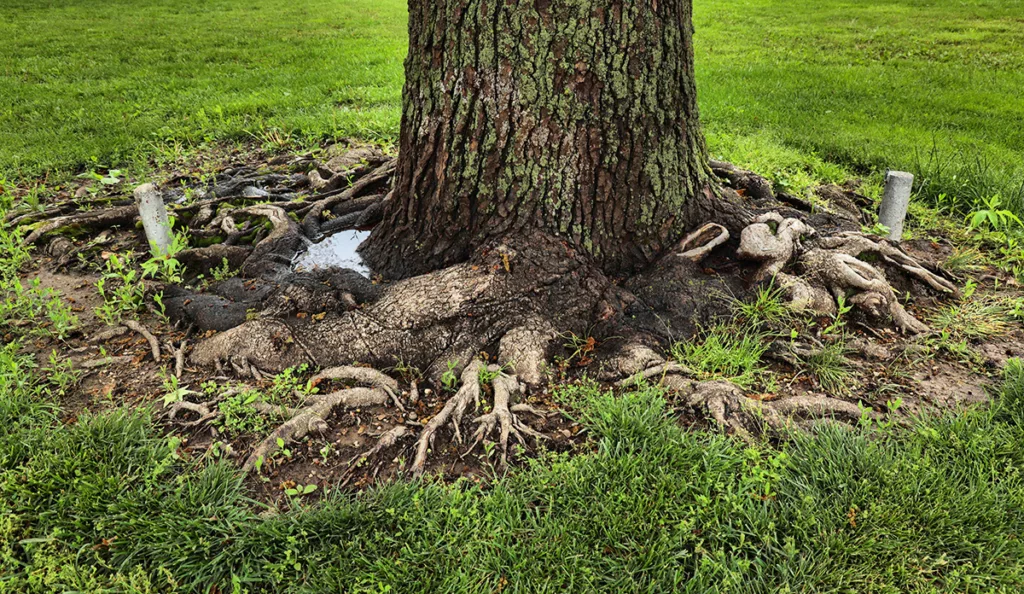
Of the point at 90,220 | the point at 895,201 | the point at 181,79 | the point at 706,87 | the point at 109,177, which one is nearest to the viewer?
the point at 895,201

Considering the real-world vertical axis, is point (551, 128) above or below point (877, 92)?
above

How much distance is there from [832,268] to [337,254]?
320 cm

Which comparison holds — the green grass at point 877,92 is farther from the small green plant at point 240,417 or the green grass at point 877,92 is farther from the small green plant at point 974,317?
the small green plant at point 240,417

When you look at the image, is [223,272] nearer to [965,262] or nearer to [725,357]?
[725,357]

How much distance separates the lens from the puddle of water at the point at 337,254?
407 cm

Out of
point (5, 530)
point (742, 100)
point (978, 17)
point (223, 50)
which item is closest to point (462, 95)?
point (5, 530)

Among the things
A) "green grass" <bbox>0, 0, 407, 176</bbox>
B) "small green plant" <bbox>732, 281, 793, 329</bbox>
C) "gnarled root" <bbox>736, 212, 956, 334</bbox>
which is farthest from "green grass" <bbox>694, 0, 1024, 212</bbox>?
"green grass" <bbox>0, 0, 407, 176</bbox>

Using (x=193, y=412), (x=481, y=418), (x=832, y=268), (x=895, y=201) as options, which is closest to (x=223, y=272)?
(x=193, y=412)

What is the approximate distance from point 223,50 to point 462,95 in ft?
36.1

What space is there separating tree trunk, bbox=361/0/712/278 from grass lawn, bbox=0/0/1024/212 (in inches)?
98.6

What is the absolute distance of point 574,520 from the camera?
237 centimetres

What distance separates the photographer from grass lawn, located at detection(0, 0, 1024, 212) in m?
6.40

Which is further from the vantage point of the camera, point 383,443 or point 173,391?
point 173,391

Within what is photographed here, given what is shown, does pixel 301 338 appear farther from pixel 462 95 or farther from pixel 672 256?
pixel 672 256
